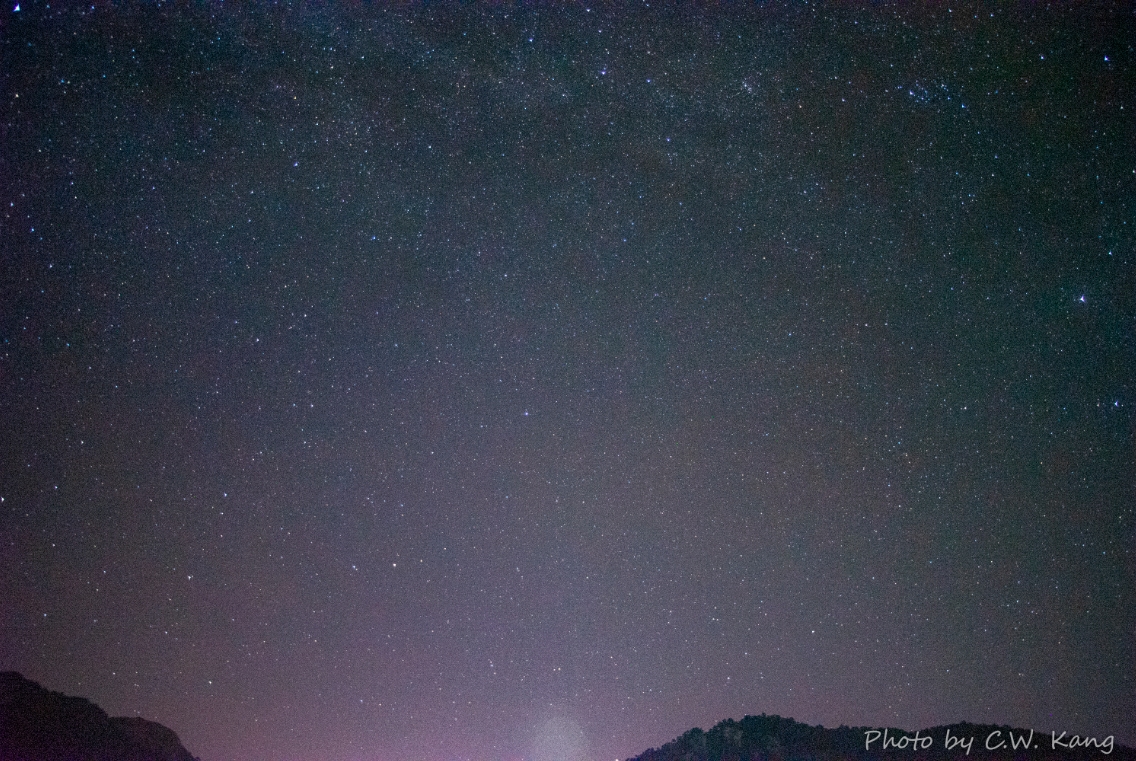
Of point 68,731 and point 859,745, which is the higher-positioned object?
point 859,745

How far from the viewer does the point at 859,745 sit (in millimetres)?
18250

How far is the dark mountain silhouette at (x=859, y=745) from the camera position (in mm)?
16359

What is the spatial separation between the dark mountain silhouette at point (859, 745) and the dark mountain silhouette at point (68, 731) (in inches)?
614

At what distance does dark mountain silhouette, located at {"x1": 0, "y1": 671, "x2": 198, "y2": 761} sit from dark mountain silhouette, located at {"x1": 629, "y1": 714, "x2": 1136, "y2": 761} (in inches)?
614

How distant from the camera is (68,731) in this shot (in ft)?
76.2

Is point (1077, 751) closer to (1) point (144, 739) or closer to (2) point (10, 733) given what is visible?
(1) point (144, 739)

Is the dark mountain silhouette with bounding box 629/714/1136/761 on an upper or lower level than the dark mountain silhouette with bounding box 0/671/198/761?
upper

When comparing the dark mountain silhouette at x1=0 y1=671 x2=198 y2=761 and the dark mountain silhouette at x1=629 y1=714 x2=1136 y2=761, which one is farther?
the dark mountain silhouette at x1=0 y1=671 x2=198 y2=761

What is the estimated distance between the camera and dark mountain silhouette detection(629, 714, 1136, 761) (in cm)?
1636

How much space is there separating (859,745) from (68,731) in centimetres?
2348

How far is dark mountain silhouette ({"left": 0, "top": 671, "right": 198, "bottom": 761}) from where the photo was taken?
72.7 feet

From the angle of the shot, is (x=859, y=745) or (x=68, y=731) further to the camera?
(x=68, y=731)

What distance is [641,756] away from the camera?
68.3 feet

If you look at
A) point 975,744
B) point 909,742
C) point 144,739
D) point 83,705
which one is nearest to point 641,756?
point 909,742
